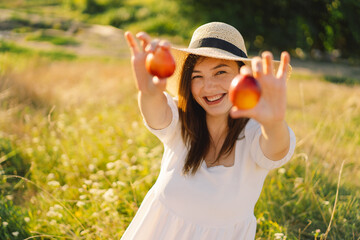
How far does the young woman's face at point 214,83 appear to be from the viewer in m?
1.68

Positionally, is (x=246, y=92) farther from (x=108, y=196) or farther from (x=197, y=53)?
(x=108, y=196)

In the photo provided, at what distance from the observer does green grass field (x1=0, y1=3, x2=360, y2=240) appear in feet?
7.67

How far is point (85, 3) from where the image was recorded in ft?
76.5

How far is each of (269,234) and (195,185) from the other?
855 millimetres

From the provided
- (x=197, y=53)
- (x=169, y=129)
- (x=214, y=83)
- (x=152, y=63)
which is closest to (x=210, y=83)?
(x=214, y=83)

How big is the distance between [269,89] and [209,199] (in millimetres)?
666

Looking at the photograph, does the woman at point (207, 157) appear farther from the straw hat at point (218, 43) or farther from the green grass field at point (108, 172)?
the green grass field at point (108, 172)

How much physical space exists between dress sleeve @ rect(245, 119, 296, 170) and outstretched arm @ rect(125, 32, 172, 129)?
421 mm

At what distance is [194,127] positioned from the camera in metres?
1.79

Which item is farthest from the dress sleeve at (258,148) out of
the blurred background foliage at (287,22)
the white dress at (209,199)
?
the blurred background foliage at (287,22)

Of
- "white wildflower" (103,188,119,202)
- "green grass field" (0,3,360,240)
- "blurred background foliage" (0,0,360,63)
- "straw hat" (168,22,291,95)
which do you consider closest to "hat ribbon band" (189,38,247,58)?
"straw hat" (168,22,291,95)

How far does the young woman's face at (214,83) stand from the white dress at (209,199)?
0.16 metres

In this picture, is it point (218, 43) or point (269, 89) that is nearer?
point (269, 89)

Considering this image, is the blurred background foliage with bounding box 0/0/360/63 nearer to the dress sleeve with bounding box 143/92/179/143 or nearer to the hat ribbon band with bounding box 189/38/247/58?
the hat ribbon band with bounding box 189/38/247/58
